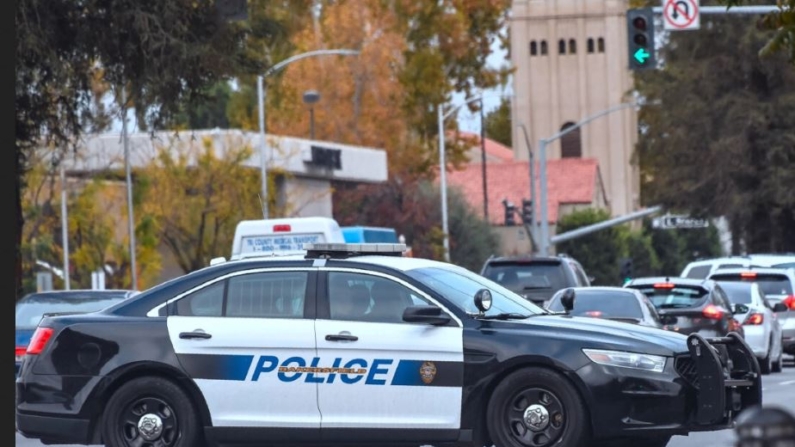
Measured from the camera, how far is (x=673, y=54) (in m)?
58.2

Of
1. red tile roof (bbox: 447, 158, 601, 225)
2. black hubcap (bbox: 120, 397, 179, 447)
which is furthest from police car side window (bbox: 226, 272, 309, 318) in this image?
red tile roof (bbox: 447, 158, 601, 225)

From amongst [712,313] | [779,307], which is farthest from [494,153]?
[712,313]

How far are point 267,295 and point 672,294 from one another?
12448mm

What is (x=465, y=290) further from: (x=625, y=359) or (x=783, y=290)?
(x=783, y=290)

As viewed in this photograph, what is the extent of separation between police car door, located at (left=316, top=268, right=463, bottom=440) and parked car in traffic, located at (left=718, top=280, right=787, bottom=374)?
45.1 feet

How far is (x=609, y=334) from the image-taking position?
11609 millimetres

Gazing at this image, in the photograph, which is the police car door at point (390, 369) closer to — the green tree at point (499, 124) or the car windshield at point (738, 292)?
the car windshield at point (738, 292)

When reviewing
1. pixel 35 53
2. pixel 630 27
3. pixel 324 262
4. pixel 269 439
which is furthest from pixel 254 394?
pixel 630 27

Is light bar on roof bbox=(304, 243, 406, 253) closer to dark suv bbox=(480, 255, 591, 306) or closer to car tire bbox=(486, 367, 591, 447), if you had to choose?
car tire bbox=(486, 367, 591, 447)

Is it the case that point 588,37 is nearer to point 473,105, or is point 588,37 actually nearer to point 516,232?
point 516,232

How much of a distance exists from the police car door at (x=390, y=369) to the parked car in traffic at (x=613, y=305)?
27.9 ft

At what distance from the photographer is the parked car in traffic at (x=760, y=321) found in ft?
82.7

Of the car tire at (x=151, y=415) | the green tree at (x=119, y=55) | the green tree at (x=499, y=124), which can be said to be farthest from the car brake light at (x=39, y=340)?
the green tree at (x=499, y=124)

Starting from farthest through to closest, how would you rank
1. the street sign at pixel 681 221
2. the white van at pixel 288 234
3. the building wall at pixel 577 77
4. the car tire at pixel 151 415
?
the building wall at pixel 577 77 → the street sign at pixel 681 221 → the white van at pixel 288 234 → the car tire at pixel 151 415
